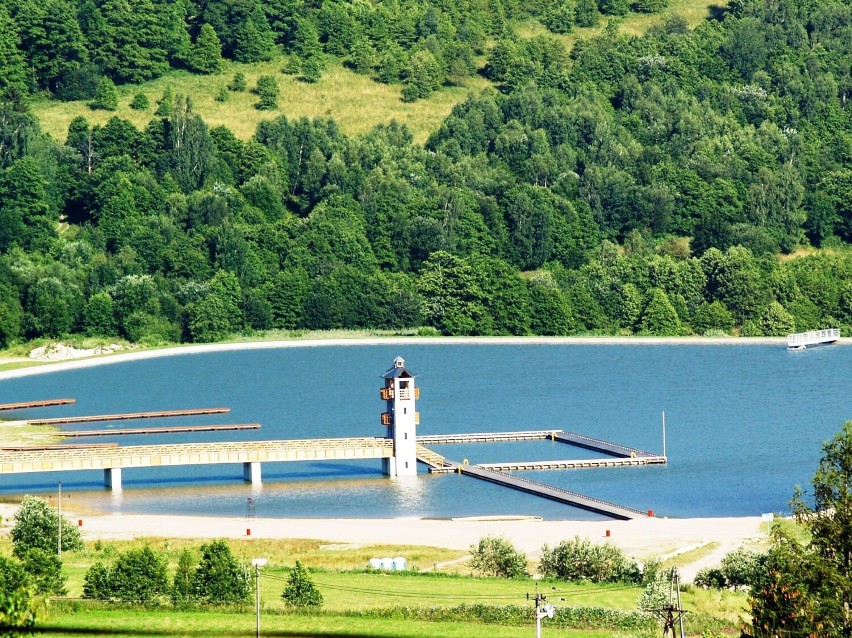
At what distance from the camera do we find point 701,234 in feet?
570

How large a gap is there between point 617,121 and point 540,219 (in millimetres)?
29757

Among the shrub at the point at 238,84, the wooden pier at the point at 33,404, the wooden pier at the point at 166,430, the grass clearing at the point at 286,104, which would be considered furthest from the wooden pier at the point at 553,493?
the shrub at the point at 238,84

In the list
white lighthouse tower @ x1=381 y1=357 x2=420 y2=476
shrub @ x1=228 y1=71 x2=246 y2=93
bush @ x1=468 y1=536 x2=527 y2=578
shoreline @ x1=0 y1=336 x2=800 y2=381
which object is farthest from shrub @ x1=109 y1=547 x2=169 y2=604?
shrub @ x1=228 y1=71 x2=246 y2=93

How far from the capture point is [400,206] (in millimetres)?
169000

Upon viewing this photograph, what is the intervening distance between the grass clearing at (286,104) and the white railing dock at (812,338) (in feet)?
165

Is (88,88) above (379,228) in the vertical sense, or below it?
above

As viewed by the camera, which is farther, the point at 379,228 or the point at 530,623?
the point at 379,228

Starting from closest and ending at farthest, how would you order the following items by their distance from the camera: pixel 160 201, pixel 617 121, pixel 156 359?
pixel 156 359
pixel 160 201
pixel 617 121

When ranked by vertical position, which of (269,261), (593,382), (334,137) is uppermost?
(334,137)

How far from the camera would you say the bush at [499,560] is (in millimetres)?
65875

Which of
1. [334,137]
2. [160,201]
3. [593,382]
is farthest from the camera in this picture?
[334,137]

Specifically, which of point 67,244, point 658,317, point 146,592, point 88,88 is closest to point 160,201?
point 67,244

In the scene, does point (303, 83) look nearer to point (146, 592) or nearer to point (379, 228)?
point (379, 228)

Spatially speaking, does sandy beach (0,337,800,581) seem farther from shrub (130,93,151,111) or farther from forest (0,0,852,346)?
shrub (130,93,151,111)
